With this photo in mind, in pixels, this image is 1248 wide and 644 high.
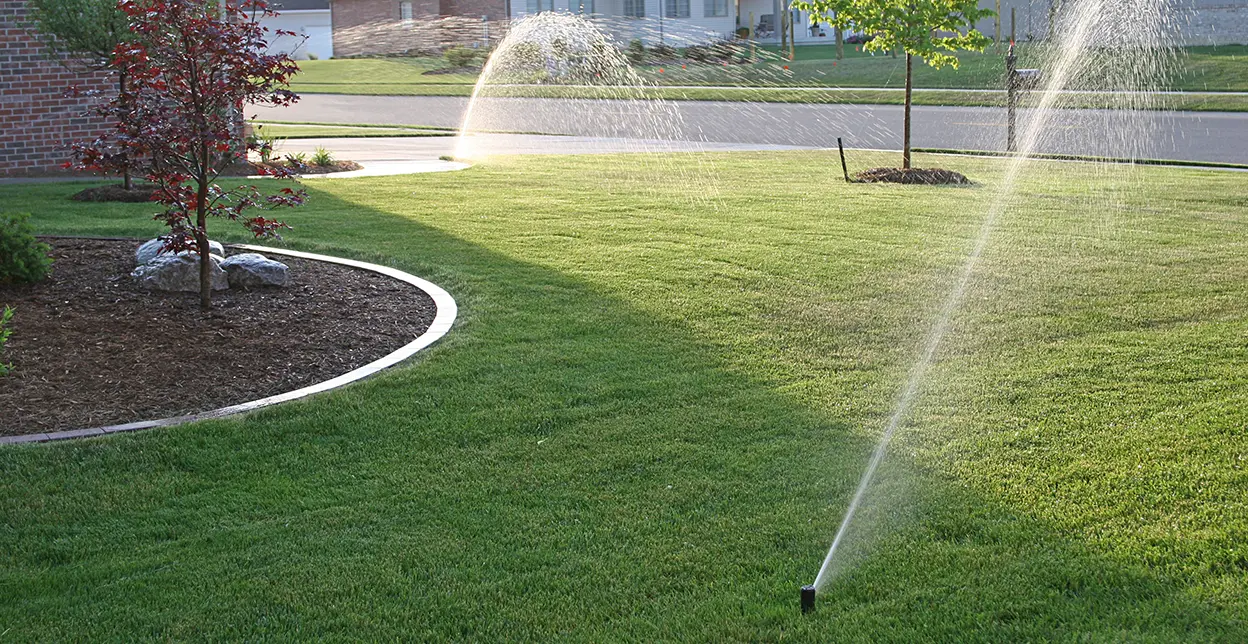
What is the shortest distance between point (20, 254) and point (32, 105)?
26.8 ft

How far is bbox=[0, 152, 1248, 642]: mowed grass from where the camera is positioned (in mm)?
3371

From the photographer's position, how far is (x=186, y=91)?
21.0 ft

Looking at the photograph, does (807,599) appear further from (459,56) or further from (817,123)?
(459,56)

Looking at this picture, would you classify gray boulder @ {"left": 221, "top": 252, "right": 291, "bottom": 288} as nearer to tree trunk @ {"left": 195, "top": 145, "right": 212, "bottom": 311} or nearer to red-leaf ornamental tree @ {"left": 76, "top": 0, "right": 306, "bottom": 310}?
tree trunk @ {"left": 195, "top": 145, "right": 212, "bottom": 311}

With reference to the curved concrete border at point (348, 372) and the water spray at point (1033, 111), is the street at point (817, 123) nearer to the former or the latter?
the water spray at point (1033, 111)

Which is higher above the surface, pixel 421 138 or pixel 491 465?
pixel 421 138

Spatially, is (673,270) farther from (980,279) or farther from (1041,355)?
(1041,355)

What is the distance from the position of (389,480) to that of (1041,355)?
134 inches

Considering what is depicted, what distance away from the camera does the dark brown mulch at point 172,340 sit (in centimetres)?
524

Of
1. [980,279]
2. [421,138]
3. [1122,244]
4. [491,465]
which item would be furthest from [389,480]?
[421,138]

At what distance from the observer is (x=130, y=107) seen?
6.36 m

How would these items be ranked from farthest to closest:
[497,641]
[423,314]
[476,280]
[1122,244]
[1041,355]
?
1. [1122,244]
2. [476,280]
3. [423,314]
4. [1041,355]
5. [497,641]

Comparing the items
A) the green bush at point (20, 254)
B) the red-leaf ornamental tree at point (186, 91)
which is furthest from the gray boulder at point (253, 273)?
the green bush at point (20, 254)

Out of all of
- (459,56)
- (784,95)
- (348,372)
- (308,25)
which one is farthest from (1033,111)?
(308,25)
